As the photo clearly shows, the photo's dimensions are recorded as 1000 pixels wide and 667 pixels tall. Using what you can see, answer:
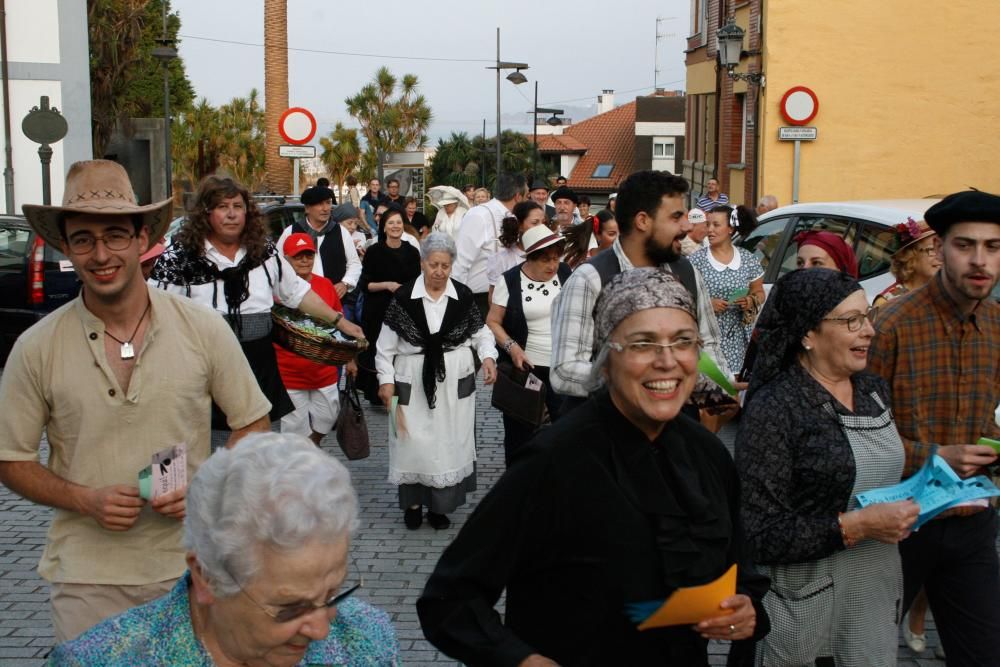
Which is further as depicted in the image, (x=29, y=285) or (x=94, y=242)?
(x=29, y=285)

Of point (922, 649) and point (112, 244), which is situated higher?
point (112, 244)

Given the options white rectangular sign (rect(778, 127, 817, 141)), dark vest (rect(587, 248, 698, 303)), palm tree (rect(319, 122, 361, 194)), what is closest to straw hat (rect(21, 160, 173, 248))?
dark vest (rect(587, 248, 698, 303))

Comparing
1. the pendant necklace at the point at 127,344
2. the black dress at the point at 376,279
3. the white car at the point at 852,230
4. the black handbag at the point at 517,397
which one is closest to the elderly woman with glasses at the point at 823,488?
the pendant necklace at the point at 127,344

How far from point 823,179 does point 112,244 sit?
20.3m

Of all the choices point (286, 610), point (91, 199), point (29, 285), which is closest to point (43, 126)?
point (29, 285)

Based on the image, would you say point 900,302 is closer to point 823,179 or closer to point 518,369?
point 518,369

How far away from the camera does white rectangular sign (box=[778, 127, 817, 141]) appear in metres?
21.0

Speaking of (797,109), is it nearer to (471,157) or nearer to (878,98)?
(878,98)

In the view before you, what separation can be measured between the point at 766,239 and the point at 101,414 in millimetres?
8444

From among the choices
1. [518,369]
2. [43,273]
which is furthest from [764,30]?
[518,369]

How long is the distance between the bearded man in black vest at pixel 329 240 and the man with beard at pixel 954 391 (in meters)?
7.69

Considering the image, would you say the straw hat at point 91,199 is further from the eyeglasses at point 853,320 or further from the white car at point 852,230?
the white car at point 852,230

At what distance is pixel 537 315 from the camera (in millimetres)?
7680

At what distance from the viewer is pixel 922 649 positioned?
5742 mm
